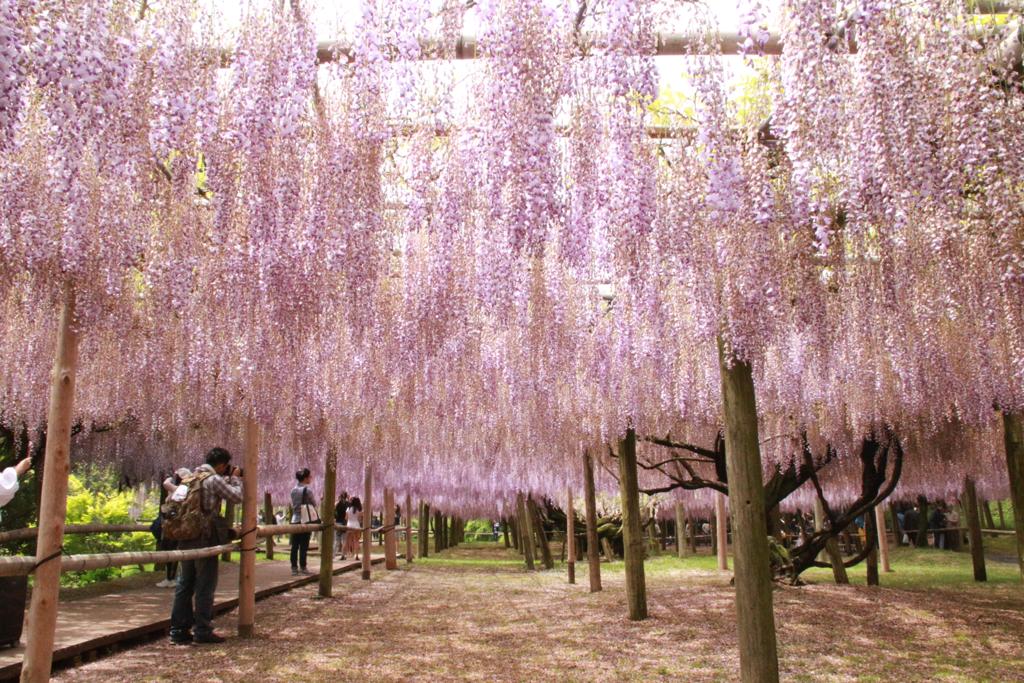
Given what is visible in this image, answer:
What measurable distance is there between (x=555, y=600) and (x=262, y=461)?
623 centimetres

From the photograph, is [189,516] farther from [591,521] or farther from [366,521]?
[366,521]

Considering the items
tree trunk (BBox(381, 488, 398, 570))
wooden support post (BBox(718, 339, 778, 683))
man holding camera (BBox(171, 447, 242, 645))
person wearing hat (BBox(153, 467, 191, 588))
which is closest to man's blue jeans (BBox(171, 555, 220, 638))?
man holding camera (BBox(171, 447, 242, 645))

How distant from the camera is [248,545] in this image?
23.1ft

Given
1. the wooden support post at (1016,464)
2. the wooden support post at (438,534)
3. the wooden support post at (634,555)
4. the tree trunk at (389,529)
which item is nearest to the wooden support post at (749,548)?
the wooden support post at (634,555)

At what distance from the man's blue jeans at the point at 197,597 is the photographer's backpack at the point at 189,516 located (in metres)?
0.22

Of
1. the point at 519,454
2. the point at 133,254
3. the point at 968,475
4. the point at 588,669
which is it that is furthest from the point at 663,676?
the point at 968,475

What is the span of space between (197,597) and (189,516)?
669 millimetres

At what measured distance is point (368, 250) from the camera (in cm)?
468

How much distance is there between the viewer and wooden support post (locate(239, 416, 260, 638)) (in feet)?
22.8

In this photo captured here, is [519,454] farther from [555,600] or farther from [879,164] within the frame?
[879,164]

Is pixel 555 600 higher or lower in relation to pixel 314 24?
lower

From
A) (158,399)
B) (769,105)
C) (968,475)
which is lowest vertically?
(968,475)

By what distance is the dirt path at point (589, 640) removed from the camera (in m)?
5.40

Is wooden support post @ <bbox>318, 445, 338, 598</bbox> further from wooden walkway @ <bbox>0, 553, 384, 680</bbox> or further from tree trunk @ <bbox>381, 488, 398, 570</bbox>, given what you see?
tree trunk @ <bbox>381, 488, 398, 570</bbox>
